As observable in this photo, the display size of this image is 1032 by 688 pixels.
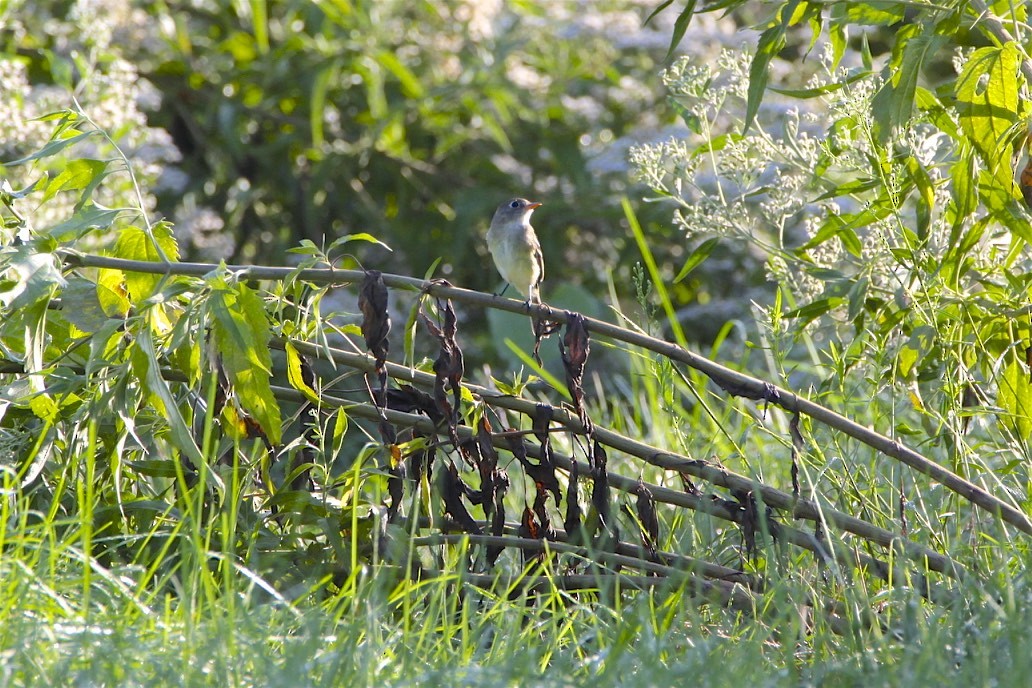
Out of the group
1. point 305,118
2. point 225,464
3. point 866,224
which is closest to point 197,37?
point 305,118

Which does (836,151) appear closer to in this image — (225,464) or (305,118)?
(225,464)

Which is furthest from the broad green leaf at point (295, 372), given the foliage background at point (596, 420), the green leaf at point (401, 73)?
the green leaf at point (401, 73)

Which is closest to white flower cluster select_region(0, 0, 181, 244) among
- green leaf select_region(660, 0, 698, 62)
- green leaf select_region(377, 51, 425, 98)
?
green leaf select_region(377, 51, 425, 98)

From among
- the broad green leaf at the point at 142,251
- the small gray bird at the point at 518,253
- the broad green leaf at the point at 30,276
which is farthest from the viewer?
the small gray bird at the point at 518,253

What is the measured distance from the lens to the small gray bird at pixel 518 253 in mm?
4055

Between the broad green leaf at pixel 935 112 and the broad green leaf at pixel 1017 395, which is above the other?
the broad green leaf at pixel 935 112

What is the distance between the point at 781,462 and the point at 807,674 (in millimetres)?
1592

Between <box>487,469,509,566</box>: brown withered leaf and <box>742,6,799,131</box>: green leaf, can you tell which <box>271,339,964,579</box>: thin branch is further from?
<box>742,6,799,131</box>: green leaf

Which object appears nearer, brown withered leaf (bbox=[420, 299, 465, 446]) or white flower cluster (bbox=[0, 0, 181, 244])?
brown withered leaf (bbox=[420, 299, 465, 446])

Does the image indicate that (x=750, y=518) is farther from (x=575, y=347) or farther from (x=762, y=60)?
(x=762, y=60)

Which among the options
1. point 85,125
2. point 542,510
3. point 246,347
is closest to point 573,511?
point 542,510

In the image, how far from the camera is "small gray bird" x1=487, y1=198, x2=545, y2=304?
4.05 m

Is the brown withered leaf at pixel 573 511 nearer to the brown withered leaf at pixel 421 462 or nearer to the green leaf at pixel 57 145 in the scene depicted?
the brown withered leaf at pixel 421 462

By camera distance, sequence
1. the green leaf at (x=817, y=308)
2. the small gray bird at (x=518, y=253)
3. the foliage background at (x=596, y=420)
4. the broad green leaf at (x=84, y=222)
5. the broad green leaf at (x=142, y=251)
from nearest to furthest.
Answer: the foliage background at (x=596, y=420) → the broad green leaf at (x=84, y=222) → the broad green leaf at (x=142, y=251) → the green leaf at (x=817, y=308) → the small gray bird at (x=518, y=253)
